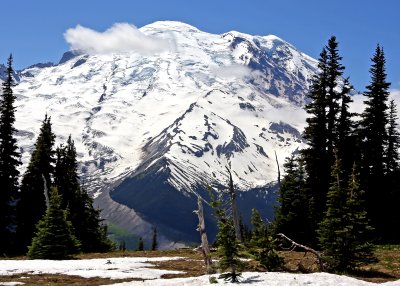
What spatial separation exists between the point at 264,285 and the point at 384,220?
125 ft

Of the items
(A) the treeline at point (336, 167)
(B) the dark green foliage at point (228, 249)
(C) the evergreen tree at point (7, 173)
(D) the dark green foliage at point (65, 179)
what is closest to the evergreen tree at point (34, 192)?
(C) the evergreen tree at point (7, 173)

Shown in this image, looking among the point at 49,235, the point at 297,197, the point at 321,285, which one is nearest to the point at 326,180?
the point at 297,197

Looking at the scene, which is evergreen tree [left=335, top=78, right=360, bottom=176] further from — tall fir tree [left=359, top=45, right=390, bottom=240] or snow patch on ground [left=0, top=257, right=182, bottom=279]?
snow patch on ground [left=0, top=257, right=182, bottom=279]

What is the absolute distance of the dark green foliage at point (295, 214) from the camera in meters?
51.3

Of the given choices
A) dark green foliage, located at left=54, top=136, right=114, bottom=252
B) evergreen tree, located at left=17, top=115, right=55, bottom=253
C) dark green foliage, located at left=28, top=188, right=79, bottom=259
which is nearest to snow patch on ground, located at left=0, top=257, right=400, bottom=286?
dark green foliage, located at left=28, top=188, right=79, bottom=259

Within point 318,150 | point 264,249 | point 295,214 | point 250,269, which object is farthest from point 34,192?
point 264,249

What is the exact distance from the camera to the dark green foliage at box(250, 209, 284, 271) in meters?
29.9

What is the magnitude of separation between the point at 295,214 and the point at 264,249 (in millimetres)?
22440

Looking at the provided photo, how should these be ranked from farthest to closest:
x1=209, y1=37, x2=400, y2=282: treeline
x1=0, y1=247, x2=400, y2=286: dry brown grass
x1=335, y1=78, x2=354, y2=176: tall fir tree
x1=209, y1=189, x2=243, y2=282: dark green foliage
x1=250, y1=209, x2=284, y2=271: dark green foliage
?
x1=335, y1=78, x2=354, y2=176: tall fir tree → x1=209, y1=37, x2=400, y2=282: treeline → x1=0, y1=247, x2=400, y2=286: dry brown grass → x1=250, y1=209, x2=284, y2=271: dark green foliage → x1=209, y1=189, x2=243, y2=282: dark green foliage

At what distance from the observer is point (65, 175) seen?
7175 cm

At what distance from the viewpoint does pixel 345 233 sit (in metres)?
30.7

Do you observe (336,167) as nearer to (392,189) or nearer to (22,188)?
(392,189)

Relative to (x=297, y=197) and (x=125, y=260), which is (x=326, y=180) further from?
(x=125, y=260)

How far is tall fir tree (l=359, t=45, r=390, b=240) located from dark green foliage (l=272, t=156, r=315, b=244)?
883 cm
